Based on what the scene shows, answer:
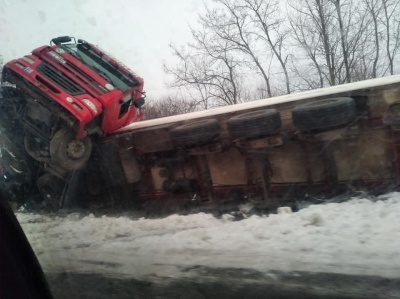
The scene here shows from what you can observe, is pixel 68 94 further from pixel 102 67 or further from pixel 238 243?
pixel 238 243

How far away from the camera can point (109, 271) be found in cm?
459

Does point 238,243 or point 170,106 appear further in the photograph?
point 170,106

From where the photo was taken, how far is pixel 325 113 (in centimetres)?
548

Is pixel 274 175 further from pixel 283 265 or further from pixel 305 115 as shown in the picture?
pixel 283 265

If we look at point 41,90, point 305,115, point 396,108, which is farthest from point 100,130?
point 396,108

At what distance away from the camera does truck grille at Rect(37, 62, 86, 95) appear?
675 cm

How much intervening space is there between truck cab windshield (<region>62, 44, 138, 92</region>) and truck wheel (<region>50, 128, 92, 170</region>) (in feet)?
3.53

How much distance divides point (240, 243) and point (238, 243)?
24 mm

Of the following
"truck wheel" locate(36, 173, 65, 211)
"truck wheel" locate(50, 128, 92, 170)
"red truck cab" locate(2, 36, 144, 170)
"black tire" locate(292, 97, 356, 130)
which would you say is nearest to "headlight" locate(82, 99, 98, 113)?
"red truck cab" locate(2, 36, 144, 170)

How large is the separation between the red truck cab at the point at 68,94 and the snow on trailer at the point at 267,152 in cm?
57

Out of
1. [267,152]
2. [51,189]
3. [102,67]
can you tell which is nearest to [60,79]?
[102,67]

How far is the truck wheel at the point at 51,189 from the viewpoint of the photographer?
7.11 m

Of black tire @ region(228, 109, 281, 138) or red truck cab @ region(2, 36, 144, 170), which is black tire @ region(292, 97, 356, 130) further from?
red truck cab @ region(2, 36, 144, 170)

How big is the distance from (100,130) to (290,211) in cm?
356
